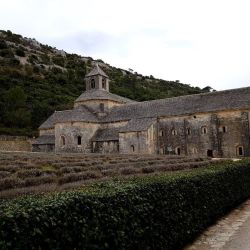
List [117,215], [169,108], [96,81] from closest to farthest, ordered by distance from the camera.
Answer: [117,215] → [169,108] → [96,81]

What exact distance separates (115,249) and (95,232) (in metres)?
0.88

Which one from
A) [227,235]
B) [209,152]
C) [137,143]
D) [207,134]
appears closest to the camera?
[227,235]

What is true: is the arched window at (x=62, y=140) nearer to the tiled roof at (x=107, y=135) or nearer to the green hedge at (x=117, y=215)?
the tiled roof at (x=107, y=135)

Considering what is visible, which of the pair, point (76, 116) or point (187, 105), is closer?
point (187, 105)

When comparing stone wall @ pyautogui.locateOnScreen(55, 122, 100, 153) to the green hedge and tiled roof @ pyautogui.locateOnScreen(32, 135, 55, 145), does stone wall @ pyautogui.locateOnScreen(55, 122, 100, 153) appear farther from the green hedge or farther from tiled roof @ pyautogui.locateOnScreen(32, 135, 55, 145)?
the green hedge

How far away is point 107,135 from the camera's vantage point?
51875 millimetres

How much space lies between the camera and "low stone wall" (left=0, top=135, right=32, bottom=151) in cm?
5467

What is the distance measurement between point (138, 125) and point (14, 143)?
21177mm

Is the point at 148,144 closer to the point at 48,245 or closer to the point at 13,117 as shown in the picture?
the point at 13,117

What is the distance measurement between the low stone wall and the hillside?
6.05 meters

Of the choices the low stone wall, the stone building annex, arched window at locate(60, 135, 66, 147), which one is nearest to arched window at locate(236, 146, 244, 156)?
the stone building annex

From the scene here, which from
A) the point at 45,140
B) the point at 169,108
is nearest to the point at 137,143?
the point at 169,108

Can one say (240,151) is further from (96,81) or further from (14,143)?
(14,143)

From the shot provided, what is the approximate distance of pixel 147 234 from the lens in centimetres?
795
